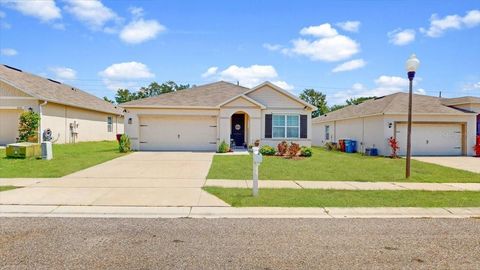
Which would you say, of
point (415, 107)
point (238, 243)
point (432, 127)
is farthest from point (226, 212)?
point (432, 127)

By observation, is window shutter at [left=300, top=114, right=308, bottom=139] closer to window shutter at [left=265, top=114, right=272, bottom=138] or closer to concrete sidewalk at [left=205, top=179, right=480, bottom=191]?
window shutter at [left=265, top=114, right=272, bottom=138]

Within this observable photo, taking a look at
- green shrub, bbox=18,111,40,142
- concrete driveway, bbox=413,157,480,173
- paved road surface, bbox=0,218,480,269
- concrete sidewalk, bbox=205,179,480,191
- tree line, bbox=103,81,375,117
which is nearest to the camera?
paved road surface, bbox=0,218,480,269

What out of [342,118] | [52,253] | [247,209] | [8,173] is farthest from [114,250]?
[342,118]

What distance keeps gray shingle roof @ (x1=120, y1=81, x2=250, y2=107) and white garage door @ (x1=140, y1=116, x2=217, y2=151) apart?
3.19 feet

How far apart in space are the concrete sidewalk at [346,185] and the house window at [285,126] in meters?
10.6

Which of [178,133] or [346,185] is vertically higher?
[178,133]

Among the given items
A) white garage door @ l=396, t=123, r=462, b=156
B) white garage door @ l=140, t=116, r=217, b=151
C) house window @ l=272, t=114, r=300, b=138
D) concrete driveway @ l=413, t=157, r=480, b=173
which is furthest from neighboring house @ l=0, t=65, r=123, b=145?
concrete driveway @ l=413, t=157, r=480, b=173

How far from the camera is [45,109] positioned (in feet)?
68.5

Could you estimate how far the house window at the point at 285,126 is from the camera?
20500 millimetres

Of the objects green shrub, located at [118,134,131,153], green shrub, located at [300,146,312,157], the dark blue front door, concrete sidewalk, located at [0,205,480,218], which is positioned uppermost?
the dark blue front door

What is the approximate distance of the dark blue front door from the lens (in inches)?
883

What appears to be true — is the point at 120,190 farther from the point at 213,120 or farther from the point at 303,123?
the point at 303,123

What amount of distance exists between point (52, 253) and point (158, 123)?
1721 cm

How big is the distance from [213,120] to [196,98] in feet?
7.17
